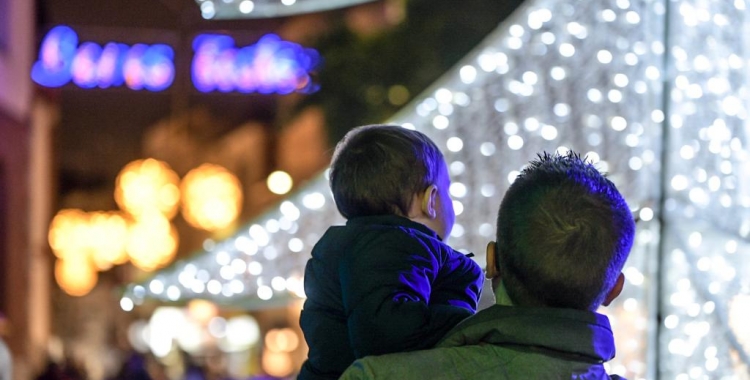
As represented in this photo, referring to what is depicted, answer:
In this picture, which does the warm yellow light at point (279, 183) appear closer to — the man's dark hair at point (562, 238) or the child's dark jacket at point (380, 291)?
the child's dark jacket at point (380, 291)

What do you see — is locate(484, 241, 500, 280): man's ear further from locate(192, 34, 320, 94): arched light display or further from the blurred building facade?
the blurred building facade

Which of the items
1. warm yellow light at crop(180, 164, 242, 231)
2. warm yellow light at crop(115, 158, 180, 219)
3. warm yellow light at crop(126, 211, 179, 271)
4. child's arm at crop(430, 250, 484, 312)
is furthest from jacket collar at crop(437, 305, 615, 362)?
warm yellow light at crop(126, 211, 179, 271)

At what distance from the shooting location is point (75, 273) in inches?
472

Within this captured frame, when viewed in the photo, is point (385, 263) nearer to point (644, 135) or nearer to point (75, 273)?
point (644, 135)

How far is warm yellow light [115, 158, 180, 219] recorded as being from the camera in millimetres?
10148

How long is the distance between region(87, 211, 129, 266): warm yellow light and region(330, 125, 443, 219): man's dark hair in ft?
30.5

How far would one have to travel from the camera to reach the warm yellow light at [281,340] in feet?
53.5

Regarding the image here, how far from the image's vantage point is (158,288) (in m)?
2.92

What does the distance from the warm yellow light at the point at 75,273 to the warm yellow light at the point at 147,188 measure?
2.01 meters

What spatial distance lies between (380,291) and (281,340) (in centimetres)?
1521

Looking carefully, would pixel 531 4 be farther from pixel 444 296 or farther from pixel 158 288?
pixel 158 288

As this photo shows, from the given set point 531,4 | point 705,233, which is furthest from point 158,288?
point 705,233

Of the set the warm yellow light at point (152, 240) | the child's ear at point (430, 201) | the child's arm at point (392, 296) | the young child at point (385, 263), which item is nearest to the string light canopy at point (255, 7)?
the young child at point (385, 263)

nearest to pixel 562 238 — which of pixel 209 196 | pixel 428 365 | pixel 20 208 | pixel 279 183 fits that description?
pixel 428 365
